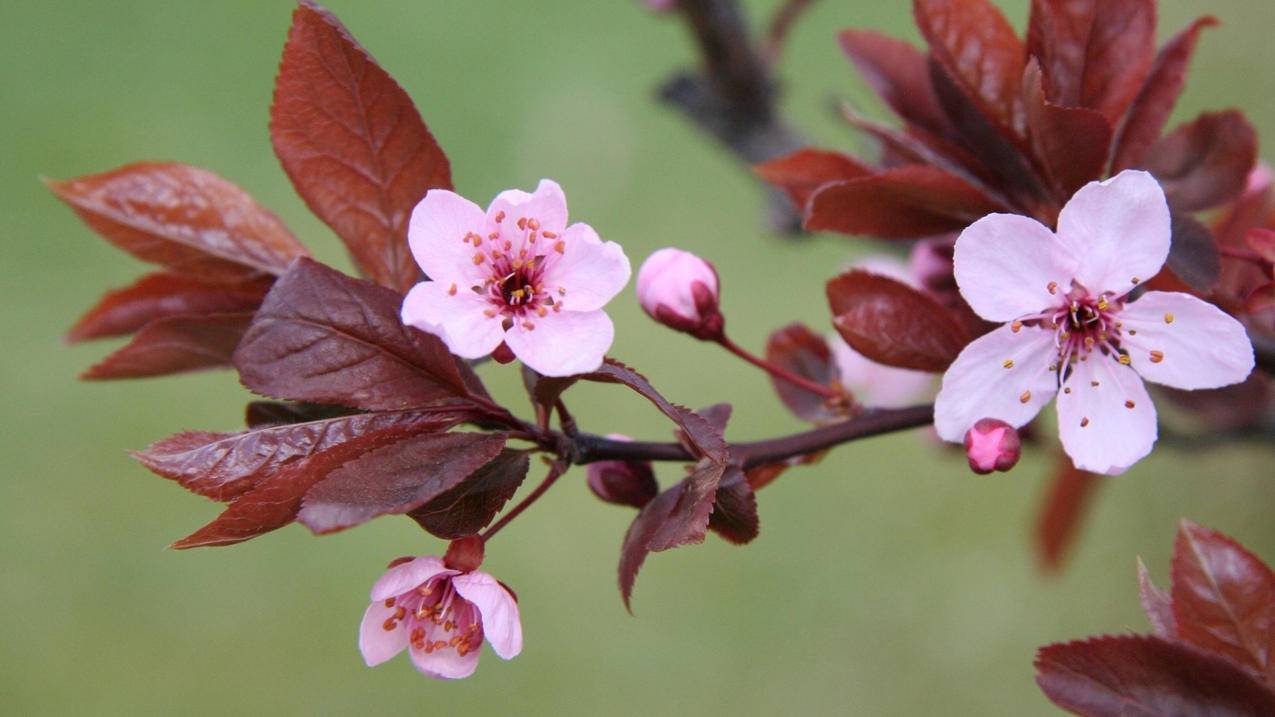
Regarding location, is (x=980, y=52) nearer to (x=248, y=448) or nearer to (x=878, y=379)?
(x=248, y=448)

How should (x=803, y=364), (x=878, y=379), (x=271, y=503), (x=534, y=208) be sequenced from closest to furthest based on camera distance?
(x=271, y=503) < (x=534, y=208) < (x=803, y=364) < (x=878, y=379)

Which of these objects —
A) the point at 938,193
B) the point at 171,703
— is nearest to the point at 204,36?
the point at 171,703

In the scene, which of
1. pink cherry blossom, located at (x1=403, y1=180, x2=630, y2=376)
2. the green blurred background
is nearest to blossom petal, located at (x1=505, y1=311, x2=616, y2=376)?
pink cherry blossom, located at (x1=403, y1=180, x2=630, y2=376)

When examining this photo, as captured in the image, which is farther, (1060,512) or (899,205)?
(1060,512)

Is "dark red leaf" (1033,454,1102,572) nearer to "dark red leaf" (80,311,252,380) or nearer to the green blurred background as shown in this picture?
the green blurred background

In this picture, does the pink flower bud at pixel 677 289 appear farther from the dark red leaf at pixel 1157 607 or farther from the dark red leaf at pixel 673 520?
the dark red leaf at pixel 1157 607

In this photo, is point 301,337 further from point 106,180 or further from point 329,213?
point 106,180

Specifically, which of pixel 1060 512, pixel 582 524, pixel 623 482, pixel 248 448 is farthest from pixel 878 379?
pixel 582 524

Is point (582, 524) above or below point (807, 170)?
below
